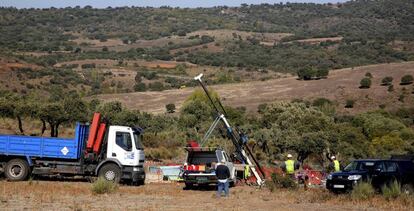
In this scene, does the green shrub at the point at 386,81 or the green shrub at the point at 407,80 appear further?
the green shrub at the point at 386,81

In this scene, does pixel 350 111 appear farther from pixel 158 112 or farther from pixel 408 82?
pixel 158 112

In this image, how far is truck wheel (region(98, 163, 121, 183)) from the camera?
23281 mm

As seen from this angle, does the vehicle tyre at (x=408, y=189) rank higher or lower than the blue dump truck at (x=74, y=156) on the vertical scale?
lower

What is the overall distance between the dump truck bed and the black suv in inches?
407

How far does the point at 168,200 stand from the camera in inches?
716

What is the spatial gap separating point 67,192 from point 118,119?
95.2ft

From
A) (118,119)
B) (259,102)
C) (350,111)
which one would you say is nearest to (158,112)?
(259,102)

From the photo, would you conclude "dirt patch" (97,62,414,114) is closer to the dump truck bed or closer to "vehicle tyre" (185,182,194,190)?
"vehicle tyre" (185,182,194,190)

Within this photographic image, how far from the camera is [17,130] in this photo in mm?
48156

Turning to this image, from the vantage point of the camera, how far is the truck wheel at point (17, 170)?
2341cm

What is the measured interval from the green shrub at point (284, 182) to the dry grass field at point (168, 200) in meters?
0.76

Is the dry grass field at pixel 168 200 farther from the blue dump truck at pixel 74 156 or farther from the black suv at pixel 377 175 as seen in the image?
the blue dump truck at pixel 74 156

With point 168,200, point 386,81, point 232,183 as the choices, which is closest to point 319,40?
point 386,81

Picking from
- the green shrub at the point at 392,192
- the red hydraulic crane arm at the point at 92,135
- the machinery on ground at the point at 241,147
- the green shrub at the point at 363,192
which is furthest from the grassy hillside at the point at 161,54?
the green shrub at the point at 392,192
